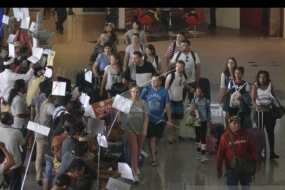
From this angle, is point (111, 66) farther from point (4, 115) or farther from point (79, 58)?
point (79, 58)

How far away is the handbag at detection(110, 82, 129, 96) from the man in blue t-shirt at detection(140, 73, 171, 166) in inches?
35.9

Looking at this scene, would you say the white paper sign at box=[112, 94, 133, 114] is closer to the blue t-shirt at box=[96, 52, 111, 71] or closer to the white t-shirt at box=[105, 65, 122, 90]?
the white t-shirt at box=[105, 65, 122, 90]

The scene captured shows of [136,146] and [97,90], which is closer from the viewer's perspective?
[136,146]

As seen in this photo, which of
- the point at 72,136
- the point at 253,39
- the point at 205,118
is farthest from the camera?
the point at 253,39

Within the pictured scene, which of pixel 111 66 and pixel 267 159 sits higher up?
pixel 111 66

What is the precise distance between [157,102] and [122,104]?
1.51 meters

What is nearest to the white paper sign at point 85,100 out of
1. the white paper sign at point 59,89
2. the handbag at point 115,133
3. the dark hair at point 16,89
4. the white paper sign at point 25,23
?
the white paper sign at point 59,89

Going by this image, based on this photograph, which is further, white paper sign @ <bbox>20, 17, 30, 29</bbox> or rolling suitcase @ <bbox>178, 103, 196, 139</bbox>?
white paper sign @ <bbox>20, 17, 30, 29</bbox>

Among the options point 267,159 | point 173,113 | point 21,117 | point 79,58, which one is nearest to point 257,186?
point 267,159

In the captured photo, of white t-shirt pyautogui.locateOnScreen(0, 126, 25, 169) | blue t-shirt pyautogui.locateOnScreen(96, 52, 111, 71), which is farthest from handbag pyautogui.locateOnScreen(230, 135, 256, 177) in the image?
blue t-shirt pyautogui.locateOnScreen(96, 52, 111, 71)

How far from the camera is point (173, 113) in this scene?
11867mm

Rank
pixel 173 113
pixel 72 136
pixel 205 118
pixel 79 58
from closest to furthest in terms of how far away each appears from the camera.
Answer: pixel 72 136 < pixel 205 118 < pixel 173 113 < pixel 79 58

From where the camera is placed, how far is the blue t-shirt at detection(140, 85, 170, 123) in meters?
10.7

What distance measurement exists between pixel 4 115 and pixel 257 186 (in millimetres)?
3604
